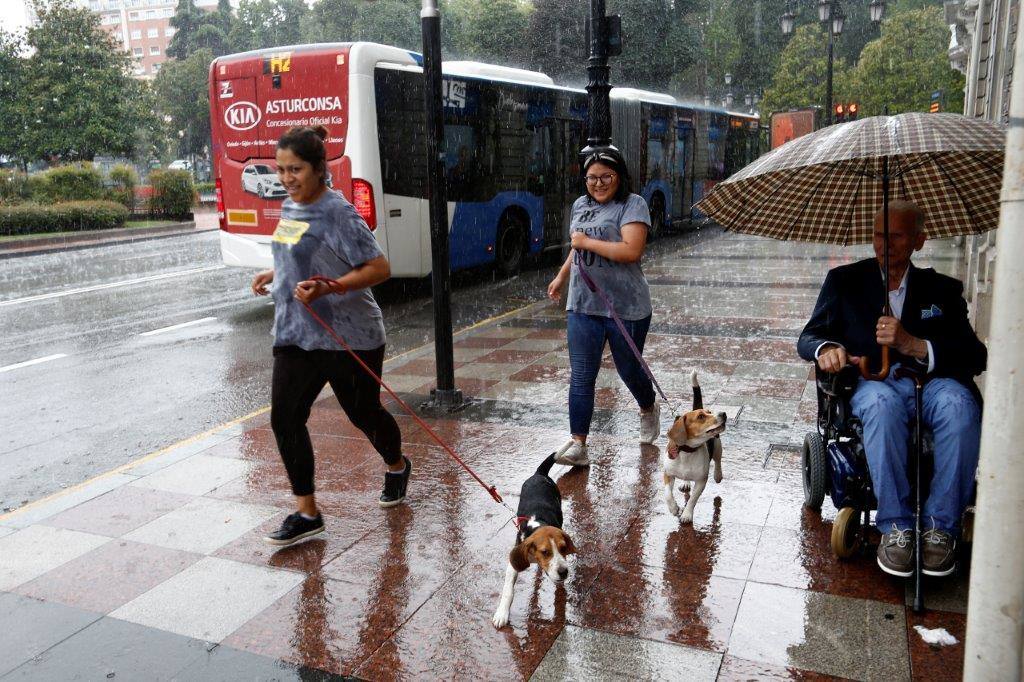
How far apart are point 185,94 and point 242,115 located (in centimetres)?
6236

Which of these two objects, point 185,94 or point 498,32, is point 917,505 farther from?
point 185,94

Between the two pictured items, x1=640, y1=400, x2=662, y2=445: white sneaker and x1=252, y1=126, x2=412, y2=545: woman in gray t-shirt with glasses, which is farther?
x1=640, y1=400, x2=662, y2=445: white sneaker

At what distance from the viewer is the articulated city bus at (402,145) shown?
10.8m

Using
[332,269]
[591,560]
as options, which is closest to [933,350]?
[591,560]

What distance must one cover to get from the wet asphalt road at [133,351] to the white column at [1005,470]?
4800mm

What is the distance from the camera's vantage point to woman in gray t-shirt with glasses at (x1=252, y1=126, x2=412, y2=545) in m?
3.81

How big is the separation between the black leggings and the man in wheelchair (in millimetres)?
2044

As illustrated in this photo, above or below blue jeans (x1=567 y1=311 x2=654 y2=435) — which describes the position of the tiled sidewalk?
below

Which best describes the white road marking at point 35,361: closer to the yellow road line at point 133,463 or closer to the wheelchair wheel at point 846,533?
the yellow road line at point 133,463

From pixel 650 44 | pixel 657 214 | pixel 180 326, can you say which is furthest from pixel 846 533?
pixel 650 44

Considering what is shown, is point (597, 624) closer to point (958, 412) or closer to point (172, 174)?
point (958, 412)

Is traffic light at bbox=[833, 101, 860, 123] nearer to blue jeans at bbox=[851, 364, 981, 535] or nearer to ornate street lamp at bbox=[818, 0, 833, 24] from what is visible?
ornate street lamp at bbox=[818, 0, 833, 24]

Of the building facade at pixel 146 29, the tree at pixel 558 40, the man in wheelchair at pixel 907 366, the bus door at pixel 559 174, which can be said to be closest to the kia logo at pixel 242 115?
the bus door at pixel 559 174

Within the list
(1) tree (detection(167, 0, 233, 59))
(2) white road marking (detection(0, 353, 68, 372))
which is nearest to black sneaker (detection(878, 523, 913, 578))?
(2) white road marking (detection(0, 353, 68, 372))
